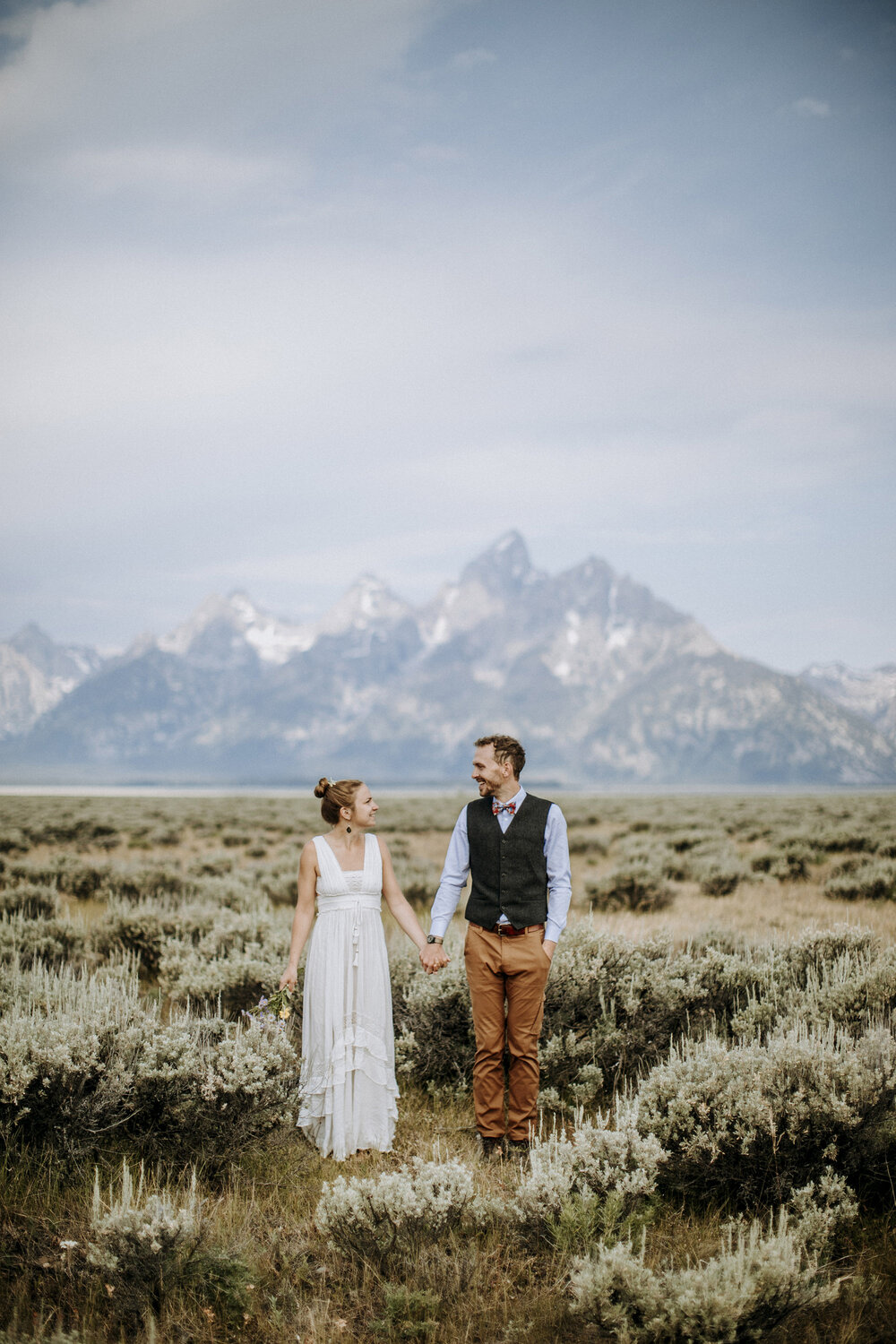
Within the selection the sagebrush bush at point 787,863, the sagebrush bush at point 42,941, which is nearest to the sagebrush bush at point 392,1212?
the sagebrush bush at point 42,941

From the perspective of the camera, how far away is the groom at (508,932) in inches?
183

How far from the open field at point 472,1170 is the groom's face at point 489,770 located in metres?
1.80

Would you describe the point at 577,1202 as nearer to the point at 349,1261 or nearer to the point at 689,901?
the point at 349,1261

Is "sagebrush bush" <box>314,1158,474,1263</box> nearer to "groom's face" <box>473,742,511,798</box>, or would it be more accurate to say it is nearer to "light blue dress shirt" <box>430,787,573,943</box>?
"light blue dress shirt" <box>430,787,573,943</box>

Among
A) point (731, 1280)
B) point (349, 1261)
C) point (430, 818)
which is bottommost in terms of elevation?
point (430, 818)

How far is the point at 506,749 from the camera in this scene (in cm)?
482

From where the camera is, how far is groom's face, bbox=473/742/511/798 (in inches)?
184

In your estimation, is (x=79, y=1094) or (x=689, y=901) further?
(x=689, y=901)

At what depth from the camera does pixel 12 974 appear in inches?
255

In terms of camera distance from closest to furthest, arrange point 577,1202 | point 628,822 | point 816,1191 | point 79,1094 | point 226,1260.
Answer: point 226,1260, point 577,1202, point 816,1191, point 79,1094, point 628,822

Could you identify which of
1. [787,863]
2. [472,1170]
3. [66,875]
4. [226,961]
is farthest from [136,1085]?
[787,863]

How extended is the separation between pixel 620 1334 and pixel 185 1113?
2.59 meters

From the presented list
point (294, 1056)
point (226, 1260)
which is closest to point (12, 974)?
point (294, 1056)

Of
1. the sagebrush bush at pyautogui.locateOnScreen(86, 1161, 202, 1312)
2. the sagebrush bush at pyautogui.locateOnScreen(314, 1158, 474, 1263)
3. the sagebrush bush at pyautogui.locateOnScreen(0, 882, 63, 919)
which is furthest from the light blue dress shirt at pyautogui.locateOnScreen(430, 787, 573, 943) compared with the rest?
the sagebrush bush at pyautogui.locateOnScreen(0, 882, 63, 919)
